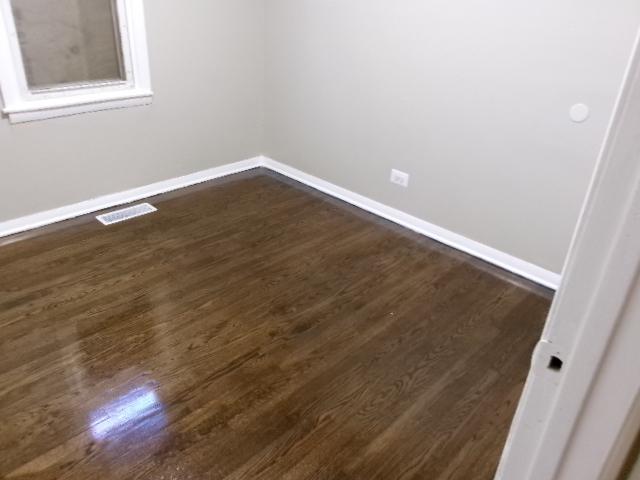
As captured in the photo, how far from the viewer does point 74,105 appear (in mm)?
2803

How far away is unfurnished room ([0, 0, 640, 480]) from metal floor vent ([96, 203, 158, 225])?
0.05ft

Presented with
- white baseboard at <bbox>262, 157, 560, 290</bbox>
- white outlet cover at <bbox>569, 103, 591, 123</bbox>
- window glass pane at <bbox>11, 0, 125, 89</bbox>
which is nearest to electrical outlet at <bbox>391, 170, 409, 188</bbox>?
white baseboard at <bbox>262, 157, 560, 290</bbox>

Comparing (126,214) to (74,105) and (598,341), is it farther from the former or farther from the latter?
(598,341)

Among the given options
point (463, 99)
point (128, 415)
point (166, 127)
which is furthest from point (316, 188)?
point (128, 415)

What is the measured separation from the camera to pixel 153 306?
7.49ft

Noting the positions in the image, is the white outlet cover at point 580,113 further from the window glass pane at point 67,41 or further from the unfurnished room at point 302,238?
the window glass pane at point 67,41

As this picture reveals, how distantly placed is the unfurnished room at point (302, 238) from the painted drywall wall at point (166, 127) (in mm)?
14

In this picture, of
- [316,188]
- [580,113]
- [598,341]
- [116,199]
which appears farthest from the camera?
[316,188]

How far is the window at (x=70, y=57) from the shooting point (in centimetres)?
252

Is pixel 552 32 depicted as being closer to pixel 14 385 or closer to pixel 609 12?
pixel 609 12

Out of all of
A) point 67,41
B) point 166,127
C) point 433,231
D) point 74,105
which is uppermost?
point 67,41

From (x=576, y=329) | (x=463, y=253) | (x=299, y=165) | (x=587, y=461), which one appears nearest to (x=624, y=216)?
(x=576, y=329)

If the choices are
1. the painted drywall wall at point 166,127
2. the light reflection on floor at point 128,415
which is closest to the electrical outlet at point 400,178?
the painted drywall wall at point 166,127

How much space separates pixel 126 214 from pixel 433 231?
2008mm
